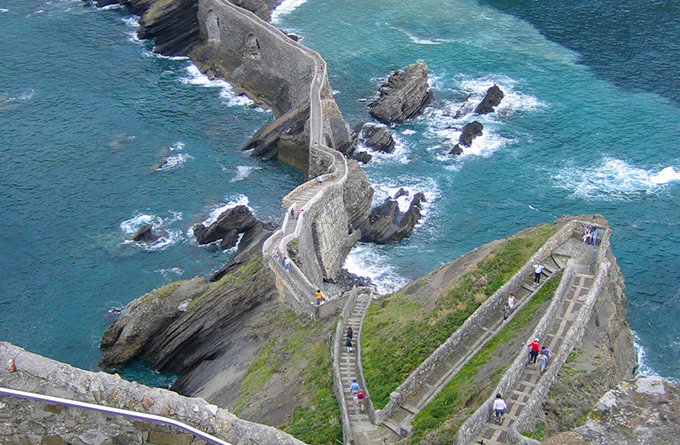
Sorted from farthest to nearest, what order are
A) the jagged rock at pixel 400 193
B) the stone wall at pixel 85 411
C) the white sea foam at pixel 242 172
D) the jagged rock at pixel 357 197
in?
the white sea foam at pixel 242 172 < the jagged rock at pixel 400 193 < the jagged rock at pixel 357 197 < the stone wall at pixel 85 411

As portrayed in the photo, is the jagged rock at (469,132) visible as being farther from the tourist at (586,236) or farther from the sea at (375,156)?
the tourist at (586,236)

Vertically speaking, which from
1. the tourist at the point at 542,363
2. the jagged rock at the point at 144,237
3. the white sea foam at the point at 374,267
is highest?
the tourist at the point at 542,363

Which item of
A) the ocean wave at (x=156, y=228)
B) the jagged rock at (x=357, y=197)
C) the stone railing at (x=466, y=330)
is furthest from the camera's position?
the ocean wave at (x=156, y=228)

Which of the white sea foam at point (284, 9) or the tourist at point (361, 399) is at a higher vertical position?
the tourist at point (361, 399)

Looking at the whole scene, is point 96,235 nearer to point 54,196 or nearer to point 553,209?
point 54,196

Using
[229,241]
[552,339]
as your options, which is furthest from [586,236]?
[229,241]

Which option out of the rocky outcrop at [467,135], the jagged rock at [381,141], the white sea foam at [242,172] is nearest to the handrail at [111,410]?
the white sea foam at [242,172]

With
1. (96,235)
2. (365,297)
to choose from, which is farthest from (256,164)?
(365,297)
